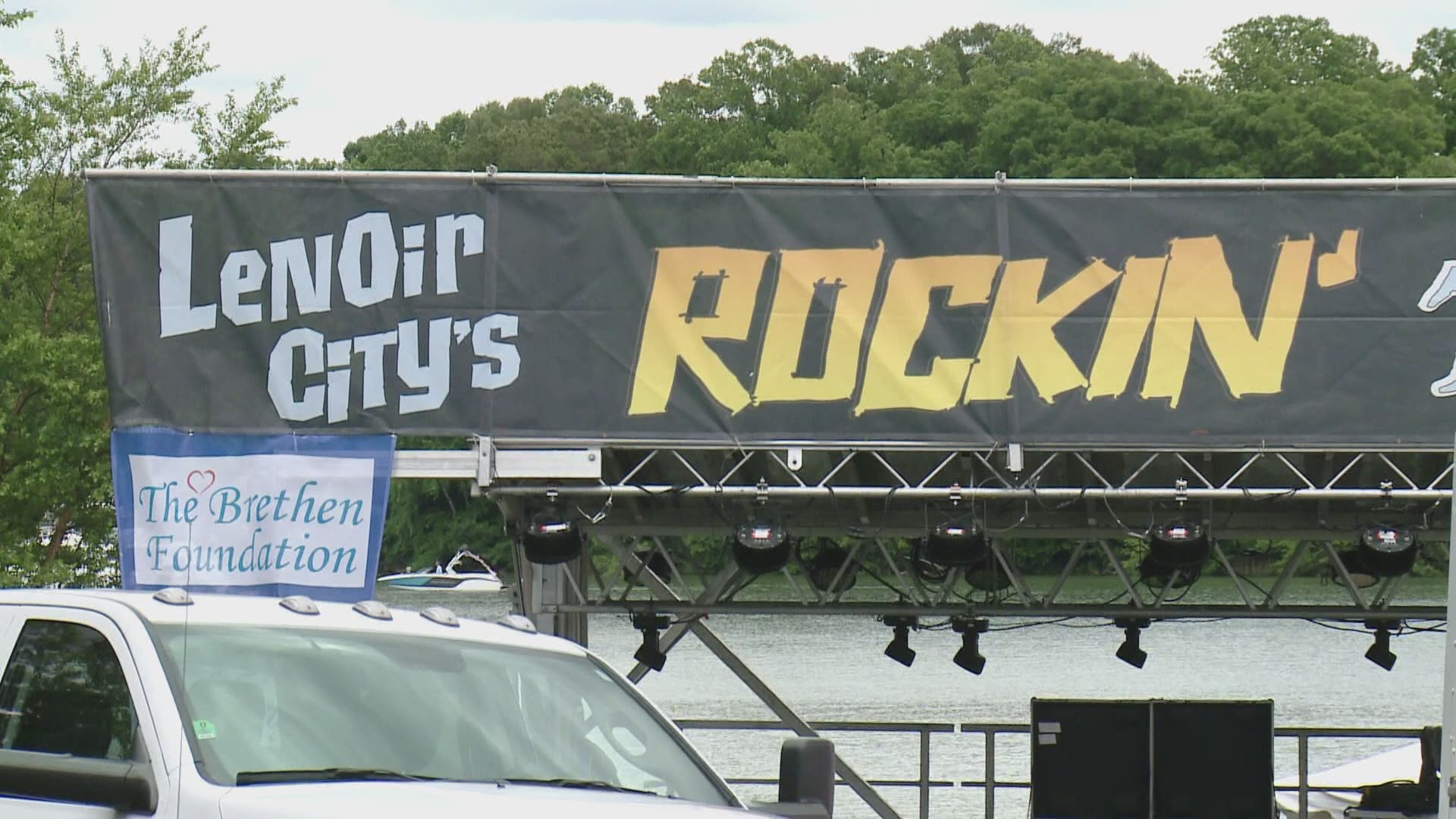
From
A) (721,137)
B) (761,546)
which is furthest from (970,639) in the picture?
(721,137)

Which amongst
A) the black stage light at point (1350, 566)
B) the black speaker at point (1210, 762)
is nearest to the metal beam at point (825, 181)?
the black stage light at point (1350, 566)

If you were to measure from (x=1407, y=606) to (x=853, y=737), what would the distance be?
17.0 m

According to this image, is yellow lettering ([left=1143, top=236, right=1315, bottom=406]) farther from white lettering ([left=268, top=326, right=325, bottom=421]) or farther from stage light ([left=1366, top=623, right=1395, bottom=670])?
white lettering ([left=268, top=326, right=325, bottom=421])

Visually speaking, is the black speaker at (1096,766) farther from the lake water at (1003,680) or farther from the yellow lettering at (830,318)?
the lake water at (1003,680)

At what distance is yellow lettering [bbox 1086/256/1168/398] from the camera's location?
39.8ft

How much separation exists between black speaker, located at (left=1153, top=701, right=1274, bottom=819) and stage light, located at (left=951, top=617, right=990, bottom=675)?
1551 mm

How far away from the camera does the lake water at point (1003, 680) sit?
28.4 m

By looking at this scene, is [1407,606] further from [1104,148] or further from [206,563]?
[1104,148]

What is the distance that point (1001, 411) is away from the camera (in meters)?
12.1

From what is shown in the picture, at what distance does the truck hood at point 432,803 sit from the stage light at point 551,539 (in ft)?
24.5

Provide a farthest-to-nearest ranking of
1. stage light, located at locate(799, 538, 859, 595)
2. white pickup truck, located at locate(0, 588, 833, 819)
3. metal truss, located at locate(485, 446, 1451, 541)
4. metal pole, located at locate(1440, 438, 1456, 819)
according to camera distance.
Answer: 1. stage light, located at locate(799, 538, 859, 595)
2. metal truss, located at locate(485, 446, 1451, 541)
3. metal pole, located at locate(1440, 438, 1456, 819)
4. white pickup truck, located at locate(0, 588, 833, 819)

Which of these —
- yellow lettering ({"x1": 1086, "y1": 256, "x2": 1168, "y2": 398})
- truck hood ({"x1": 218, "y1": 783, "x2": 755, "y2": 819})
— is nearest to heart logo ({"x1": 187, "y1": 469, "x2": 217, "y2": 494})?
yellow lettering ({"x1": 1086, "y1": 256, "x2": 1168, "y2": 398})

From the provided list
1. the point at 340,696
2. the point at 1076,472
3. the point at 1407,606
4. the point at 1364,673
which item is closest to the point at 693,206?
the point at 1076,472

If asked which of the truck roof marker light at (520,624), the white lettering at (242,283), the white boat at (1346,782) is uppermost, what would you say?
the white lettering at (242,283)
